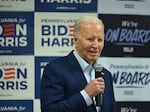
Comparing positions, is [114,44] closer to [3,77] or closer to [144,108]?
[144,108]

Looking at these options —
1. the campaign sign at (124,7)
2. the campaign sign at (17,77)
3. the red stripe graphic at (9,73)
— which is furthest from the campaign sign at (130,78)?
the red stripe graphic at (9,73)

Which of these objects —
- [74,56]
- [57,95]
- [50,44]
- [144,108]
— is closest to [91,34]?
[74,56]

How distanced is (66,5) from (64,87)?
4.71 feet

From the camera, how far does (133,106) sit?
317 cm

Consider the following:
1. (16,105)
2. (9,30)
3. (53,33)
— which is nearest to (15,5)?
(9,30)

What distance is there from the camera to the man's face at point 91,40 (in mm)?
1721

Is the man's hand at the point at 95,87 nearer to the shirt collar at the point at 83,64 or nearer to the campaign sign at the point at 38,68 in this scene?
the shirt collar at the point at 83,64

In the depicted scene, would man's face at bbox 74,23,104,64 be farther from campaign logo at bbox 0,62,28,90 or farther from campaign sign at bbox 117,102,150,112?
campaign sign at bbox 117,102,150,112

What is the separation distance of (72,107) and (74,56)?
0.30m

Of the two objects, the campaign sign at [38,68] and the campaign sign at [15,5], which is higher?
the campaign sign at [15,5]

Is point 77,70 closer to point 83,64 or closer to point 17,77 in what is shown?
point 83,64

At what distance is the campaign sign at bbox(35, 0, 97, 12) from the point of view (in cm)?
301

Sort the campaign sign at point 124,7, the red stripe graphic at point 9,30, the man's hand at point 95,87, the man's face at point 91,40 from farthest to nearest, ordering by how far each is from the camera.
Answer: the campaign sign at point 124,7 → the red stripe graphic at point 9,30 → the man's face at point 91,40 → the man's hand at point 95,87

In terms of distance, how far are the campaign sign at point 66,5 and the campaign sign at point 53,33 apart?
36 millimetres
